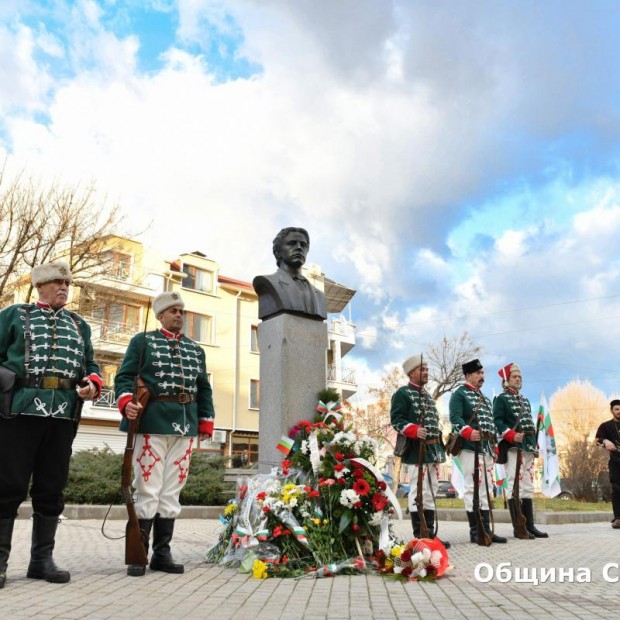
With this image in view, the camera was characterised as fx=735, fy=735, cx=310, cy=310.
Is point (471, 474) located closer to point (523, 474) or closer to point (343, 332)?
point (523, 474)

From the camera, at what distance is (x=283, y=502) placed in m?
6.31

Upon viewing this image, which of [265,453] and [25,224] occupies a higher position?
[25,224]

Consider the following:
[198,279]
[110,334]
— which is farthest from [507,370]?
[198,279]

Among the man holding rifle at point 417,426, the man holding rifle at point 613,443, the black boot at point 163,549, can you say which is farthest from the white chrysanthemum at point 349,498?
the man holding rifle at point 613,443

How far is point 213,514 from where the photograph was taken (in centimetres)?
1482

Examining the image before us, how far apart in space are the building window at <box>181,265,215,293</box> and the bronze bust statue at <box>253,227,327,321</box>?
3098 cm

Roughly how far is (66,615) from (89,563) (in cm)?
276

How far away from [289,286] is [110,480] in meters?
8.35

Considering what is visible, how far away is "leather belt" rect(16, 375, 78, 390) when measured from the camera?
544 centimetres

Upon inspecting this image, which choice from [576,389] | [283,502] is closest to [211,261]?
[576,389]

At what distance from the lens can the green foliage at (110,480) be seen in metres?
14.2

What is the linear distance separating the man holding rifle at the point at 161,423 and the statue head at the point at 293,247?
5.73 feet

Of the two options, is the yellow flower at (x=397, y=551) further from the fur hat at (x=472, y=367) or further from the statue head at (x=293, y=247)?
the fur hat at (x=472, y=367)

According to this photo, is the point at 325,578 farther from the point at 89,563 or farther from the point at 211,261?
the point at 211,261
